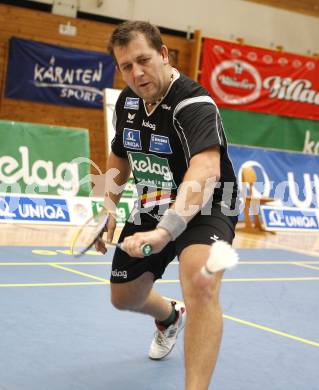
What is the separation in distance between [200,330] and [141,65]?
3.94ft

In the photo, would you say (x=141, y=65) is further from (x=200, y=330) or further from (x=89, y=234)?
(x=200, y=330)

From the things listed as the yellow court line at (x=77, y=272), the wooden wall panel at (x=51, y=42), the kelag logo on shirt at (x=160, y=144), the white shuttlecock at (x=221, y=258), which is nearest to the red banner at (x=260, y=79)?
the wooden wall panel at (x=51, y=42)

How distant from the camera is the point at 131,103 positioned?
12.5 feet

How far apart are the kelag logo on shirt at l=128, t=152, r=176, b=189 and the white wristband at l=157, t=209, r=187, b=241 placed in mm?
721

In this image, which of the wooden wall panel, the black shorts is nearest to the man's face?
the black shorts

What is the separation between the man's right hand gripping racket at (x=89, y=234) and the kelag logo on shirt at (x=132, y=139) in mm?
390

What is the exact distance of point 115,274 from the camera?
395 cm

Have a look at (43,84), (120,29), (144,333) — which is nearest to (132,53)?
(120,29)

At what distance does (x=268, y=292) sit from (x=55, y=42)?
27.6ft

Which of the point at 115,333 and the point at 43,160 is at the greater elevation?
the point at 43,160

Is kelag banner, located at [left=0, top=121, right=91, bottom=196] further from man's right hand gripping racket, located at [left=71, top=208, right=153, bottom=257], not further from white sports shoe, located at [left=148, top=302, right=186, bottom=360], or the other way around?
man's right hand gripping racket, located at [left=71, top=208, right=153, bottom=257]

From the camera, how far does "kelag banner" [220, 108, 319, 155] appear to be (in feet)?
50.2

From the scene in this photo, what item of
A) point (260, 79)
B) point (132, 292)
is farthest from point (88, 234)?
point (260, 79)

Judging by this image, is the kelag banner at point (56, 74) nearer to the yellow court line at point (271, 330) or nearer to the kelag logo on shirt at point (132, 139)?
the yellow court line at point (271, 330)
